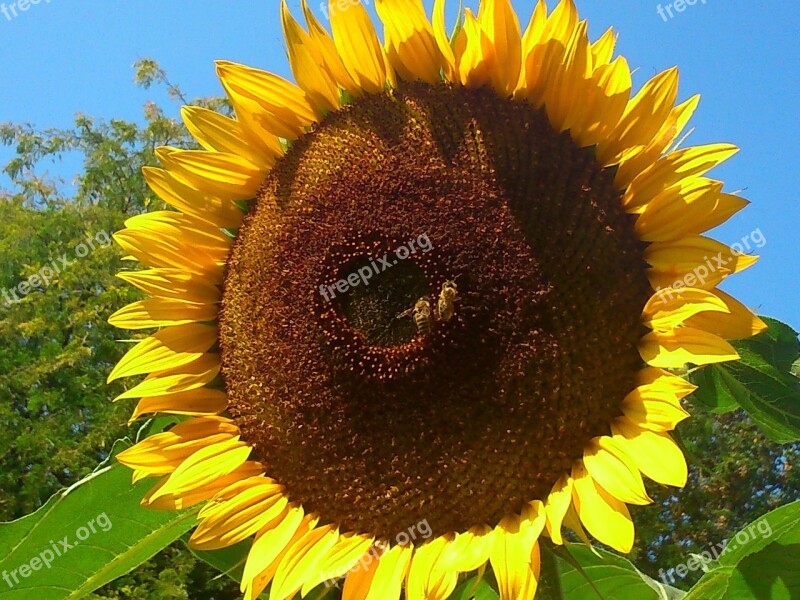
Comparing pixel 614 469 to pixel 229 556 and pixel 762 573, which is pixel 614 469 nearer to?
pixel 762 573

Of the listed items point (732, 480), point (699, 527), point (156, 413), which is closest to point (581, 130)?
point (156, 413)

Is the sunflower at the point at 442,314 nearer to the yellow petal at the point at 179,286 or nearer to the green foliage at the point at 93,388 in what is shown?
the yellow petal at the point at 179,286

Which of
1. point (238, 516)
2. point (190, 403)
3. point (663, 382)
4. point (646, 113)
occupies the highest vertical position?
point (190, 403)

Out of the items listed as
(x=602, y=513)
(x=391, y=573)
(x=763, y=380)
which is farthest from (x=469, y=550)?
(x=763, y=380)

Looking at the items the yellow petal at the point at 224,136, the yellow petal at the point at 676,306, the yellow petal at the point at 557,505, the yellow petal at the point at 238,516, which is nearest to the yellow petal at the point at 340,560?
the yellow petal at the point at 238,516

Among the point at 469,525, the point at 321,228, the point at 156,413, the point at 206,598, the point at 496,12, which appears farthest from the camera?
the point at 206,598

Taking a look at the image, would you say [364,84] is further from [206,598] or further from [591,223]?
[206,598]

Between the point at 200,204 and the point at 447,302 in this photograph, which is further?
the point at 200,204

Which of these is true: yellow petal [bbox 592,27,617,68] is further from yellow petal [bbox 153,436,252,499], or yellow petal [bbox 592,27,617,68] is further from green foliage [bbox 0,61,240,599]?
green foliage [bbox 0,61,240,599]
